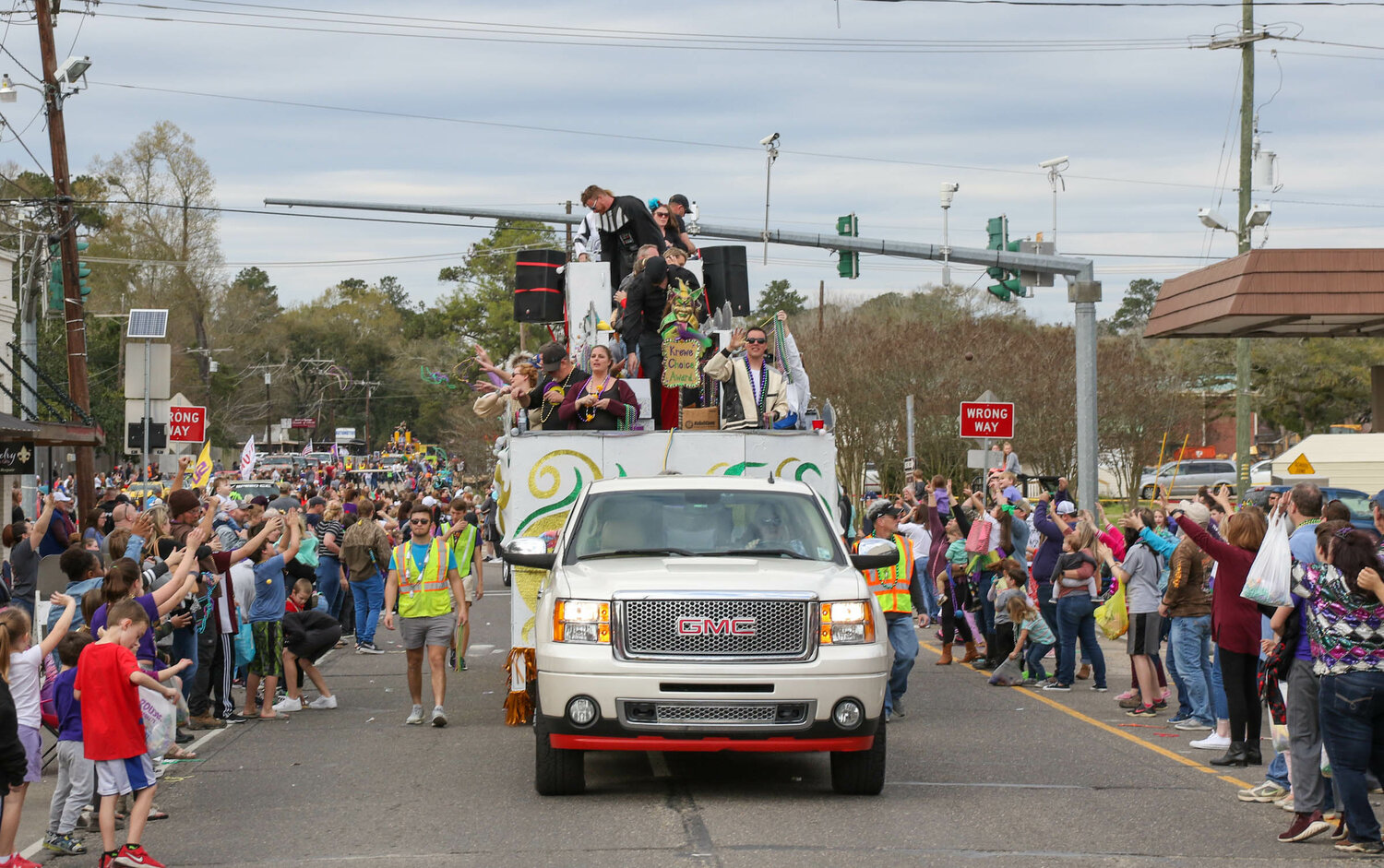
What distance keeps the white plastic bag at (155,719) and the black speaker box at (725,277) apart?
874 cm

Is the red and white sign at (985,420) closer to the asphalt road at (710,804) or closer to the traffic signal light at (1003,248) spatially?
the traffic signal light at (1003,248)

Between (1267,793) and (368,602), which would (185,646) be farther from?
(1267,793)

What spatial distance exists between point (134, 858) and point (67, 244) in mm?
19004

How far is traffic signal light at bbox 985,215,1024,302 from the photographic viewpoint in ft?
71.8

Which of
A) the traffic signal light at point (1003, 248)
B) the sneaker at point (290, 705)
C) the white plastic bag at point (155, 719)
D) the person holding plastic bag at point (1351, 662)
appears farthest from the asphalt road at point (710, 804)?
the traffic signal light at point (1003, 248)

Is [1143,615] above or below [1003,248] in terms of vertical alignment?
below

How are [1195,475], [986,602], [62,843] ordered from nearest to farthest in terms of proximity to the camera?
[62,843] < [986,602] < [1195,475]

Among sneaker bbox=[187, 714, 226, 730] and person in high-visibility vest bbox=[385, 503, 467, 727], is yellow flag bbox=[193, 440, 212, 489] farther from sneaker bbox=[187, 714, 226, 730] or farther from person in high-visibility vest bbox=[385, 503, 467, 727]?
person in high-visibility vest bbox=[385, 503, 467, 727]

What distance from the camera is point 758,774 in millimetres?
10320

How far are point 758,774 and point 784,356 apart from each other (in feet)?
15.4

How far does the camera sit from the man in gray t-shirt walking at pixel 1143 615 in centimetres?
1350

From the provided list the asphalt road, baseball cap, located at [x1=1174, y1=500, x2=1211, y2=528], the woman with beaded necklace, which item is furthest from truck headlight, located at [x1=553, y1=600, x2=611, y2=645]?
baseball cap, located at [x1=1174, y1=500, x2=1211, y2=528]

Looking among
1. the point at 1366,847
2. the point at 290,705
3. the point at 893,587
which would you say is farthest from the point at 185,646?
the point at 1366,847

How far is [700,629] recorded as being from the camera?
8859 mm
